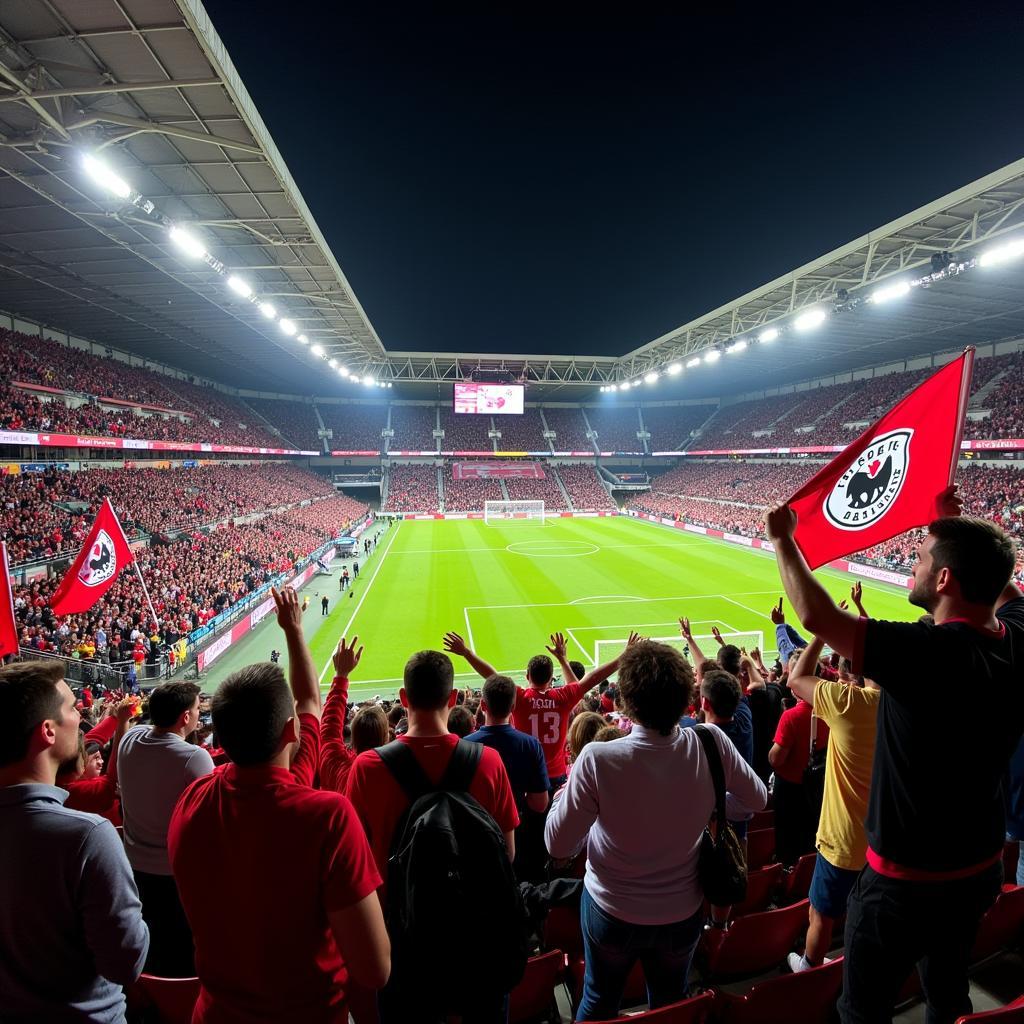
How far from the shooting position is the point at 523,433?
232 feet

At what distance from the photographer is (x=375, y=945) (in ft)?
5.97

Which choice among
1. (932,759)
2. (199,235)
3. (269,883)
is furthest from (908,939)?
(199,235)

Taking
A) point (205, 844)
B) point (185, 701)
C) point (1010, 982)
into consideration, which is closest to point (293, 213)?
point (185, 701)

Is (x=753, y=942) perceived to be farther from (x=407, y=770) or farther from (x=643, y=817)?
(x=407, y=770)

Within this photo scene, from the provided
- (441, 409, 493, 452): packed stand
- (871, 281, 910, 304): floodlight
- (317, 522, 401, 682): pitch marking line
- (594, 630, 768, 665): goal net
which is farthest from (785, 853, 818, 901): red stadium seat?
(441, 409, 493, 452): packed stand

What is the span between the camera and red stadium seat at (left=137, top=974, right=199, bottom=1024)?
8.77ft

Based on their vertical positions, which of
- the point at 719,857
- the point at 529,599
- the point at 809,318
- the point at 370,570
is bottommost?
the point at 529,599

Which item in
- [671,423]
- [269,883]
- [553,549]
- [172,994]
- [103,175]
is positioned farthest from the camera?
[671,423]

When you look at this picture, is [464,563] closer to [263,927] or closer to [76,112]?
[76,112]

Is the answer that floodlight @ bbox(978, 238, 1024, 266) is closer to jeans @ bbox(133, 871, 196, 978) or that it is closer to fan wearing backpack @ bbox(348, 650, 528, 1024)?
fan wearing backpack @ bbox(348, 650, 528, 1024)

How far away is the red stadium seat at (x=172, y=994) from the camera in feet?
8.77

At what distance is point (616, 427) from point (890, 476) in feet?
230

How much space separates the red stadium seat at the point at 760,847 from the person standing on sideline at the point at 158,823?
431 centimetres

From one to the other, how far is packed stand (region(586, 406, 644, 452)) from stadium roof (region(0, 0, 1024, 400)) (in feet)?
91.4
